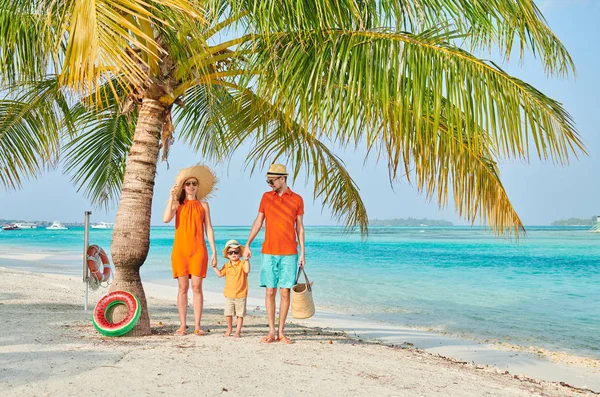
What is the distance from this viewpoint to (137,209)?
17.5 ft

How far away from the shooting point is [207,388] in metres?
3.60

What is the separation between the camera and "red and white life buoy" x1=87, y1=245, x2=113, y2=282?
6.84m

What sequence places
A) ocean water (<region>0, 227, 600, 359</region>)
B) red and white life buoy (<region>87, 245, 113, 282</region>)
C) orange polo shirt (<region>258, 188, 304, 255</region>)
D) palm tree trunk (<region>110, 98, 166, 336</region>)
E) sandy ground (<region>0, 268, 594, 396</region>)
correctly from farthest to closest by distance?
1. ocean water (<region>0, 227, 600, 359</region>)
2. red and white life buoy (<region>87, 245, 113, 282</region>)
3. palm tree trunk (<region>110, 98, 166, 336</region>)
4. orange polo shirt (<region>258, 188, 304, 255</region>)
5. sandy ground (<region>0, 268, 594, 396</region>)

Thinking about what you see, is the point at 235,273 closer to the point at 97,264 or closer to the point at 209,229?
the point at 209,229

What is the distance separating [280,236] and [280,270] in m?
0.29

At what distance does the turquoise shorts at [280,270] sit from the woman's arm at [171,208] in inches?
36.4

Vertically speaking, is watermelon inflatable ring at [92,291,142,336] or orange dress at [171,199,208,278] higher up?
orange dress at [171,199,208,278]

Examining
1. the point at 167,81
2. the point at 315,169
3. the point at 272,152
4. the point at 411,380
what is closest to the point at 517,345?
the point at 315,169

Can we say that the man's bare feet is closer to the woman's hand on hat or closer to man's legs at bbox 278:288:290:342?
man's legs at bbox 278:288:290:342

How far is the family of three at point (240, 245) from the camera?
4.94 m

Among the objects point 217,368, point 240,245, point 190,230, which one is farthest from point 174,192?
point 217,368

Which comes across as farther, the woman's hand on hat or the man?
the woman's hand on hat

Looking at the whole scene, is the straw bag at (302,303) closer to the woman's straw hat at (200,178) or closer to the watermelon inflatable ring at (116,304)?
the woman's straw hat at (200,178)

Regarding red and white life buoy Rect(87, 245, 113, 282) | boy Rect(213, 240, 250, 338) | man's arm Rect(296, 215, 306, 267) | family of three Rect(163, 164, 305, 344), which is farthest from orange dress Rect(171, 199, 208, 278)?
red and white life buoy Rect(87, 245, 113, 282)
